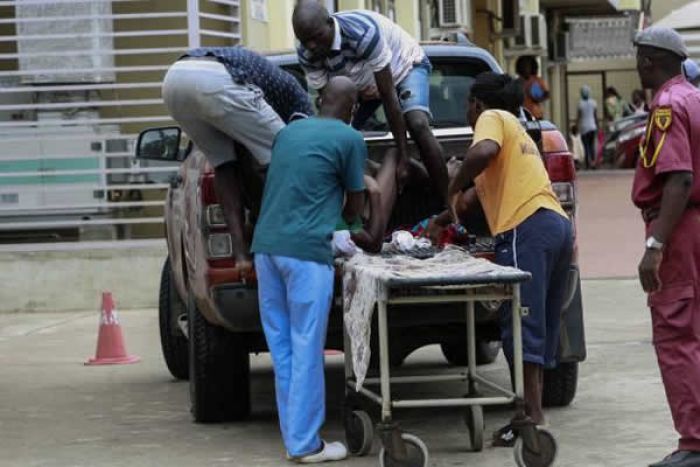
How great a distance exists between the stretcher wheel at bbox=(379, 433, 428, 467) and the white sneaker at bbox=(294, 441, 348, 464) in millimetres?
525

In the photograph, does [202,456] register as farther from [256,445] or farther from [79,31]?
[79,31]

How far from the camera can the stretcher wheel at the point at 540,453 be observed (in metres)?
7.18

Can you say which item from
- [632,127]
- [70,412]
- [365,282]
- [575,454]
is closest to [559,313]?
[575,454]

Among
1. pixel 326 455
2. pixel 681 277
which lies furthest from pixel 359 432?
pixel 681 277

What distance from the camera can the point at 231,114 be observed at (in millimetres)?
8047

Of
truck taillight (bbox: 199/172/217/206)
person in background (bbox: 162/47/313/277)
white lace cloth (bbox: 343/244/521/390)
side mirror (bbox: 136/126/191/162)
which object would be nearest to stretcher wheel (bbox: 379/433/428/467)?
white lace cloth (bbox: 343/244/521/390)

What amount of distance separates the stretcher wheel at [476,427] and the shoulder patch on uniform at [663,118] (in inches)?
62.0

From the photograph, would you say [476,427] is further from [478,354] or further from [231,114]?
[478,354]

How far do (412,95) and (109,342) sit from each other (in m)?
3.99

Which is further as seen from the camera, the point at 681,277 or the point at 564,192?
the point at 564,192

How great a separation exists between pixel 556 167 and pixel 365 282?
5.14 ft

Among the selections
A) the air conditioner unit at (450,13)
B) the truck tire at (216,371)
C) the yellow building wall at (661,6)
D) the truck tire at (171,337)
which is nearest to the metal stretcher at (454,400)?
the truck tire at (216,371)

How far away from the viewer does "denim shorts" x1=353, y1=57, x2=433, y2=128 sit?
859 cm

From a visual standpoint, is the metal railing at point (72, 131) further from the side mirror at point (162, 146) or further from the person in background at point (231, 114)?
the person in background at point (231, 114)
